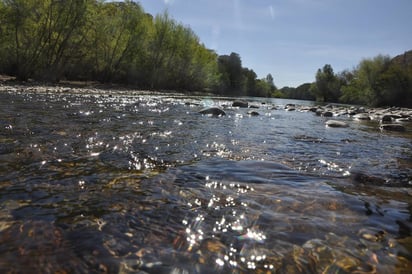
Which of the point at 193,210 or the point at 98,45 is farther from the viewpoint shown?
the point at 98,45

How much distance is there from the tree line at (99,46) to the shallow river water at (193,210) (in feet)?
114

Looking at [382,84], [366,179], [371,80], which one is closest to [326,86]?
[371,80]

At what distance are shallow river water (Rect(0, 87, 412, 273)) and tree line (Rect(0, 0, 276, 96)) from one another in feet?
114

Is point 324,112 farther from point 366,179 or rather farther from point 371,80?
point 371,80

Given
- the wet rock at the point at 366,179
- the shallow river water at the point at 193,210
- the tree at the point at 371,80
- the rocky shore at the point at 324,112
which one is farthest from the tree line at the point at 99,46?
the tree at the point at 371,80

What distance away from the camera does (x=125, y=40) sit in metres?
50.2

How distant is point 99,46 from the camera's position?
48.2m

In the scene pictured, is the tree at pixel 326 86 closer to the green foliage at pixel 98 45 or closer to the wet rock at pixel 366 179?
the green foliage at pixel 98 45

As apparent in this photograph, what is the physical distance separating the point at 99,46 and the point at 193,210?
164 ft

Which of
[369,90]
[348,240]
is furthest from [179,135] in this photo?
[369,90]

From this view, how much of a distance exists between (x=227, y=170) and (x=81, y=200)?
96.9 inches

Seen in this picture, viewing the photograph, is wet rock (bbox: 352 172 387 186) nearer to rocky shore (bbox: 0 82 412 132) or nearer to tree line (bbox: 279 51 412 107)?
rocky shore (bbox: 0 82 412 132)

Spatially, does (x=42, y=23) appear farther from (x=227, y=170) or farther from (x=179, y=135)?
(x=227, y=170)

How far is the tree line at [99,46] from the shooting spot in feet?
116
